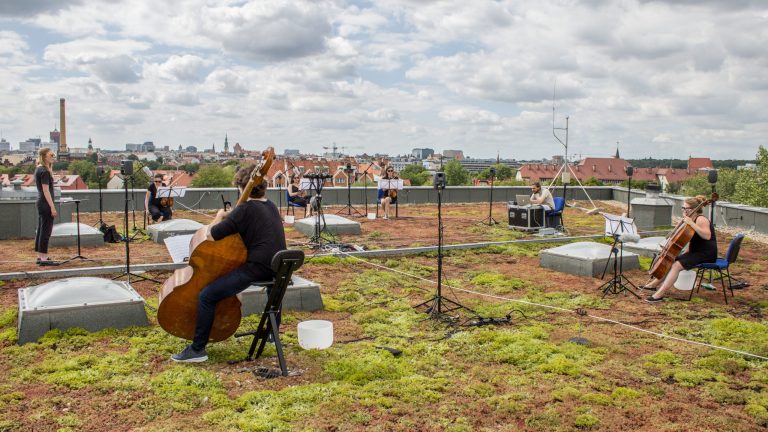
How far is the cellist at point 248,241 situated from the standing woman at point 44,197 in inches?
233

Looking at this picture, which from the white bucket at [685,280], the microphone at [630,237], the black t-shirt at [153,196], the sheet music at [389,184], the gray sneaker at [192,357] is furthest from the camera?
the sheet music at [389,184]

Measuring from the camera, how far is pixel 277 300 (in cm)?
569

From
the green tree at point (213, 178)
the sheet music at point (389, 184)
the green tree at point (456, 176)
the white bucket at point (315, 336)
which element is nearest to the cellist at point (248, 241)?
the white bucket at point (315, 336)

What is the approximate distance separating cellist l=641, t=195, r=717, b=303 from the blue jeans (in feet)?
20.2

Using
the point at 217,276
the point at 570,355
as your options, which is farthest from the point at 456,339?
the point at 217,276

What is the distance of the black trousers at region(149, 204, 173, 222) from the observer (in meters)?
15.4

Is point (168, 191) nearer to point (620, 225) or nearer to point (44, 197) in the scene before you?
point (44, 197)

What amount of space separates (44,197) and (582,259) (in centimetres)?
922

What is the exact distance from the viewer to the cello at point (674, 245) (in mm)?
9031

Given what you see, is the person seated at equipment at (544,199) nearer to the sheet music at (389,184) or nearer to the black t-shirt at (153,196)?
the sheet music at (389,184)

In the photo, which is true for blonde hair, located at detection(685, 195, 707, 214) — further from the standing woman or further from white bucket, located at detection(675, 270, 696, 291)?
the standing woman

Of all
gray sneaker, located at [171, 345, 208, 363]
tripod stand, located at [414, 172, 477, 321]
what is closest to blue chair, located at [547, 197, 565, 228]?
tripod stand, located at [414, 172, 477, 321]

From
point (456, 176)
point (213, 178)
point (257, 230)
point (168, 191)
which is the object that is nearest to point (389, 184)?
point (168, 191)

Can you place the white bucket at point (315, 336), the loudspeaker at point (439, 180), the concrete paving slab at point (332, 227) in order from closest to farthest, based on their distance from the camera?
the white bucket at point (315, 336) → the loudspeaker at point (439, 180) → the concrete paving slab at point (332, 227)
